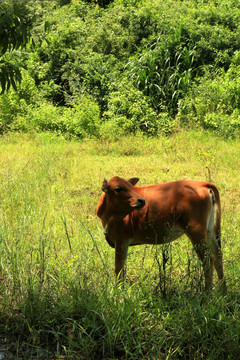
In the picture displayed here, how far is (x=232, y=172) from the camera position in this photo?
8.74 meters

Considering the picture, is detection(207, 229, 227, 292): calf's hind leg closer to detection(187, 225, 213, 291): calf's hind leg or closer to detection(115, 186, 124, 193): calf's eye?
detection(187, 225, 213, 291): calf's hind leg

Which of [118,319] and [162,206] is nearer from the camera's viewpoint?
[118,319]

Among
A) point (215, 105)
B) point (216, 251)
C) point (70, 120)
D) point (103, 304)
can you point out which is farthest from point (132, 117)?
point (103, 304)

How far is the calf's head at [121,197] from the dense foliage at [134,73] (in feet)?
22.2

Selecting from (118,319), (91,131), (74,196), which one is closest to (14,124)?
(91,131)

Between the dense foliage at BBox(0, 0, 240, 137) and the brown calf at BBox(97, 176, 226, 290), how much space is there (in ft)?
22.2

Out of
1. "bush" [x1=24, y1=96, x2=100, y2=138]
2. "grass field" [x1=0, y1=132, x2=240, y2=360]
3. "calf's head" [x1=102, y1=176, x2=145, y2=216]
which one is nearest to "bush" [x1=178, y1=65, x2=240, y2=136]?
"bush" [x1=24, y1=96, x2=100, y2=138]

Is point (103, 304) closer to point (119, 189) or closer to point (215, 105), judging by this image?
point (119, 189)

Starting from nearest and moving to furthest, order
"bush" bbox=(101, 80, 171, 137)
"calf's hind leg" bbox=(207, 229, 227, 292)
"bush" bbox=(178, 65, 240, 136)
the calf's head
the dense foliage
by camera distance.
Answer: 1. the calf's head
2. "calf's hind leg" bbox=(207, 229, 227, 292)
3. "bush" bbox=(178, 65, 240, 136)
4. "bush" bbox=(101, 80, 171, 137)
5. the dense foliage

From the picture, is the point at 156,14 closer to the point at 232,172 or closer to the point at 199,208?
the point at 232,172

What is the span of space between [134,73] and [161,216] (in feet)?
32.7

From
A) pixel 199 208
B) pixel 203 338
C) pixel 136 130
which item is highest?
pixel 199 208

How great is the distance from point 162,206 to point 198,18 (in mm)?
12073

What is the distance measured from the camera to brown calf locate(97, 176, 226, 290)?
13.3 feet
